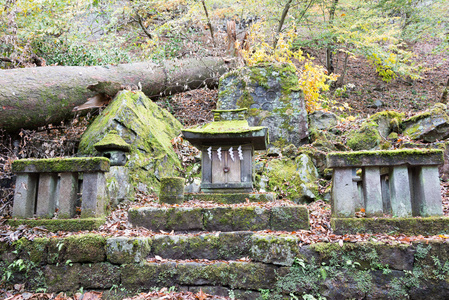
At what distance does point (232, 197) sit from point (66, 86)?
450cm

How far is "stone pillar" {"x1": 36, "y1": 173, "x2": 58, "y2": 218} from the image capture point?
4.00 meters

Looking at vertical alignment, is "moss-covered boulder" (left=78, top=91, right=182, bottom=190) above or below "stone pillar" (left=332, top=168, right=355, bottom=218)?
above

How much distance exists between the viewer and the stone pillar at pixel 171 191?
4.77 meters

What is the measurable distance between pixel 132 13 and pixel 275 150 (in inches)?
296

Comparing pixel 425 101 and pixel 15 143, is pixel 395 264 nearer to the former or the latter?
pixel 15 143

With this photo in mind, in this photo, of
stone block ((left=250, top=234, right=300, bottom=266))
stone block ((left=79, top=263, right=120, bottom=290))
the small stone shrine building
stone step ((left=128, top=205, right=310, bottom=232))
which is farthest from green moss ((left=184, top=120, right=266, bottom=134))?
stone block ((left=79, top=263, right=120, bottom=290))

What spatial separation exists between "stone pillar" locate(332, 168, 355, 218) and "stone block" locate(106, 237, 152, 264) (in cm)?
231

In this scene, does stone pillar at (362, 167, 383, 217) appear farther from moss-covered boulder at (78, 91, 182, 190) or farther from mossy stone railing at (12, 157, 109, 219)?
moss-covered boulder at (78, 91, 182, 190)

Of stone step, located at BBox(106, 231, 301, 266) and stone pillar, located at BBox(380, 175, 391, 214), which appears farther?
stone pillar, located at BBox(380, 175, 391, 214)

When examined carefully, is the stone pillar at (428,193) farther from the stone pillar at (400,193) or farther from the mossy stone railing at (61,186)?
the mossy stone railing at (61,186)

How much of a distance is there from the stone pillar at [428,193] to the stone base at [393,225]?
13 cm

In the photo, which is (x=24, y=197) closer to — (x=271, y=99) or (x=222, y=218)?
(x=222, y=218)

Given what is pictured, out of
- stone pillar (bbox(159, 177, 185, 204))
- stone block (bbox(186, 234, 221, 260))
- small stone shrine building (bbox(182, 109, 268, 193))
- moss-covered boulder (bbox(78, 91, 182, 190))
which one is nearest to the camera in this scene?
stone block (bbox(186, 234, 221, 260))

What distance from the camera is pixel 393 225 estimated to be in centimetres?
345
